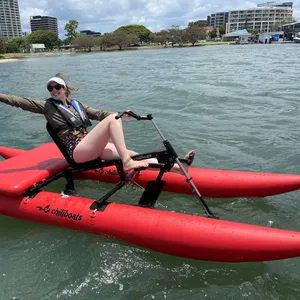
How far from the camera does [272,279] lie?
10.8 ft

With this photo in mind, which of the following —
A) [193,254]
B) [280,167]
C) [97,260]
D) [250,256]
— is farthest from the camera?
[280,167]

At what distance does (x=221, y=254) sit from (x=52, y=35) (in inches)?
4721

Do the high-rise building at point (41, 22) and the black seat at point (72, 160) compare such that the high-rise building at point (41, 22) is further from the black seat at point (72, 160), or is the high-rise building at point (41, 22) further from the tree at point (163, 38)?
the black seat at point (72, 160)

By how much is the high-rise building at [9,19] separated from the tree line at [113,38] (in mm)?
51763

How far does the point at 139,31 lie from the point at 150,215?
11659cm

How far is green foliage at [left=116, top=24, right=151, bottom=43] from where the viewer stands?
370 feet

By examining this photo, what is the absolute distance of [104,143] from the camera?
12.8ft

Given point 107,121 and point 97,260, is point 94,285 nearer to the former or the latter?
point 97,260

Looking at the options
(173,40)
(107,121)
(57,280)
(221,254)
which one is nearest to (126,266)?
(57,280)

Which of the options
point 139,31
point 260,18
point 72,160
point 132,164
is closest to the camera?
point 132,164

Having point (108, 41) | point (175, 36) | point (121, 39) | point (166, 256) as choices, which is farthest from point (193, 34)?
point (166, 256)

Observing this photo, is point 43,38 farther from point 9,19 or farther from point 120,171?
point 120,171

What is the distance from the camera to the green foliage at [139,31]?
113m

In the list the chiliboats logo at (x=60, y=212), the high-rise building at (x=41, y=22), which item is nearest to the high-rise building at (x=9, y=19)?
the high-rise building at (x=41, y=22)
